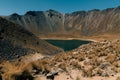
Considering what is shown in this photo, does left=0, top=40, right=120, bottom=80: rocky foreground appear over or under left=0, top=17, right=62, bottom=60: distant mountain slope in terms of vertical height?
under

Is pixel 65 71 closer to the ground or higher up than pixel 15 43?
closer to the ground

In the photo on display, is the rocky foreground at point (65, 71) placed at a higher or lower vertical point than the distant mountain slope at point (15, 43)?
lower

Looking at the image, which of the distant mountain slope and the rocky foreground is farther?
the distant mountain slope

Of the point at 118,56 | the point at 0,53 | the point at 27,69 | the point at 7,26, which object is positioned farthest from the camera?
the point at 7,26

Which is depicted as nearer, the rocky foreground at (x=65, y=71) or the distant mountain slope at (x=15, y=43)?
the rocky foreground at (x=65, y=71)

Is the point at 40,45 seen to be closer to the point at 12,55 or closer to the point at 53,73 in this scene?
the point at 12,55

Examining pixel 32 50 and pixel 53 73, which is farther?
pixel 32 50

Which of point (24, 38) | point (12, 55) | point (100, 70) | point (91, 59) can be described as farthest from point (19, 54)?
point (100, 70)

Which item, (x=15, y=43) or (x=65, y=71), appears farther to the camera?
(x=15, y=43)
